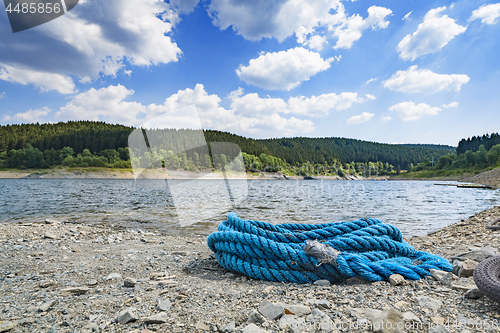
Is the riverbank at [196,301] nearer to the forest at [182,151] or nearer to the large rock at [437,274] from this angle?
the large rock at [437,274]

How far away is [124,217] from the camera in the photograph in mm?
10547

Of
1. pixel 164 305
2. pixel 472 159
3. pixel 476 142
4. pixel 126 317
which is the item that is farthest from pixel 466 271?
pixel 476 142

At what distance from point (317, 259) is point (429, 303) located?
3.78ft

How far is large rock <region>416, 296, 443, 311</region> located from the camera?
2.14m

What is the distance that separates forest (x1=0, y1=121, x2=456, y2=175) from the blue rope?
10.2ft

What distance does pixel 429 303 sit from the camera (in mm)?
2207

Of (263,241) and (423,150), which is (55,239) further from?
(423,150)

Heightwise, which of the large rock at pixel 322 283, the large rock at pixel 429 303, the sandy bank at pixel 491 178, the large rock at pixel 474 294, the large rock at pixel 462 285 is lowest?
the sandy bank at pixel 491 178

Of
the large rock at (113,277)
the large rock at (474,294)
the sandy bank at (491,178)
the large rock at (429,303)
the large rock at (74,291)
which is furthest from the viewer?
the sandy bank at (491,178)

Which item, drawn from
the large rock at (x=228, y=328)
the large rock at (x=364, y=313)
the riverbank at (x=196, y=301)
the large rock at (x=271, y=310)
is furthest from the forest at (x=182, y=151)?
the large rock at (x=364, y=313)

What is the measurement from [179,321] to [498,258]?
325cm

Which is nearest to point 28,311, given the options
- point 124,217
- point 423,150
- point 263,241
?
point 263,241

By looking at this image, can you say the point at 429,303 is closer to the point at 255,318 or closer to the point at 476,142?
the point at 255,318

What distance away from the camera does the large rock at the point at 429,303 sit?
2145mm
